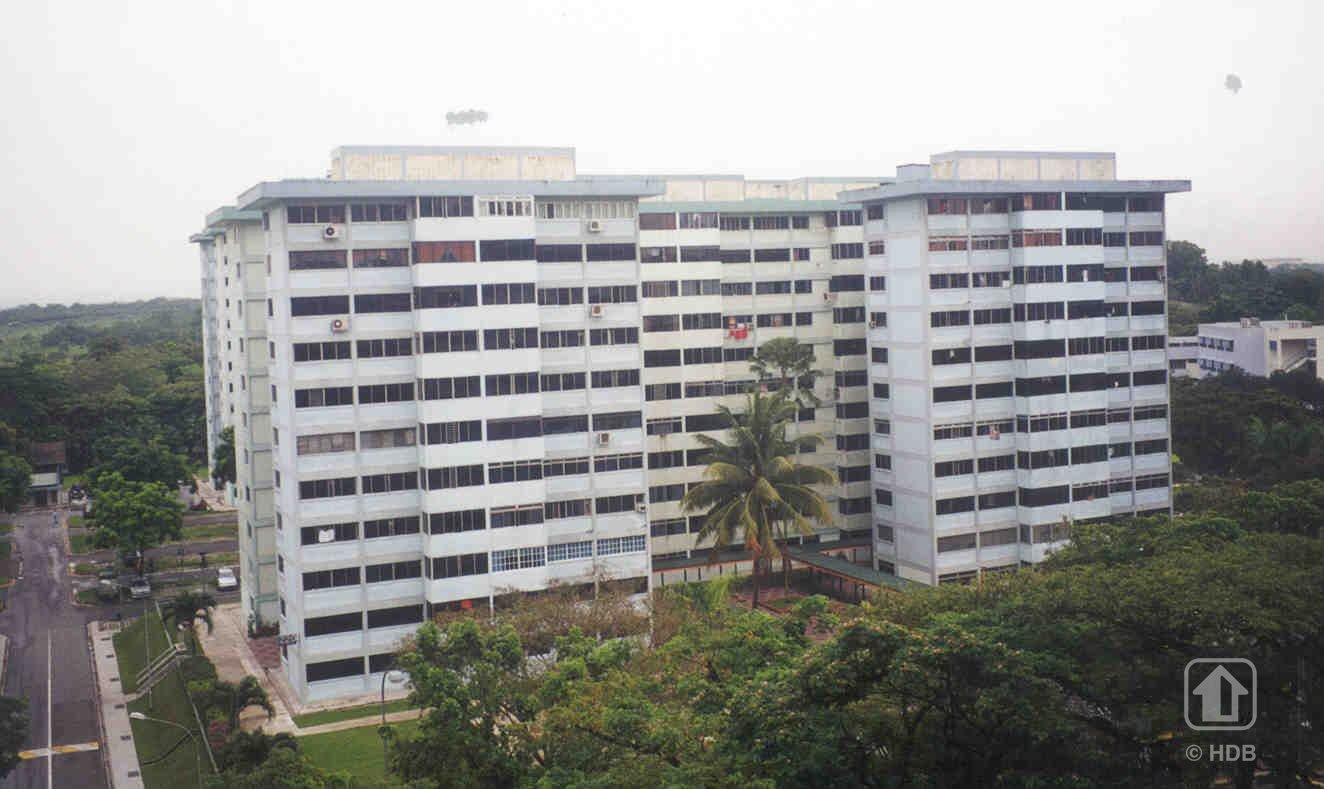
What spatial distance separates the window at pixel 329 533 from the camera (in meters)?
43.6

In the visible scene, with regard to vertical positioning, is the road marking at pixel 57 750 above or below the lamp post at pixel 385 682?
below

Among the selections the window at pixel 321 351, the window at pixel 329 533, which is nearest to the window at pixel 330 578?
the window at pixel 329 533

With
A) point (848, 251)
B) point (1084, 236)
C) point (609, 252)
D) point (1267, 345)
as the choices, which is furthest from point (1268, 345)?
point (609, 252)

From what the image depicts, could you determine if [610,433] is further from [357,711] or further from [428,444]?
[357,711]

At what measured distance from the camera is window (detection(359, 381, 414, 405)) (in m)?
44.7

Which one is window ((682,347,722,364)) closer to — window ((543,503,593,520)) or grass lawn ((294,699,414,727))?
window ((543,503,593,520))

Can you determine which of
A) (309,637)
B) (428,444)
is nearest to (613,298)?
(428,444)

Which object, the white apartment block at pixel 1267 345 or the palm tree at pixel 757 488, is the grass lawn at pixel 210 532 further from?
the white apartment block at pixel 1267 345

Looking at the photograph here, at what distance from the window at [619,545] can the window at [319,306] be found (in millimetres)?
13588

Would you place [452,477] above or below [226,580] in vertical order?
above

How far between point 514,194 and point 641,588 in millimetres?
16435

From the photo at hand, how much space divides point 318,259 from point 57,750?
19.5 metres

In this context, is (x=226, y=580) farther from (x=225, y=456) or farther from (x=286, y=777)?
(x=286, y=777)

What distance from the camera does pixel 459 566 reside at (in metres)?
44.7
